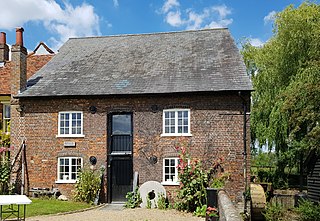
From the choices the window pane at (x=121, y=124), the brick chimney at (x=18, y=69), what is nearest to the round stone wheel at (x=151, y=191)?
the window pane at (x=121, y=124)

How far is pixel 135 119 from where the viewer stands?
1945 cm

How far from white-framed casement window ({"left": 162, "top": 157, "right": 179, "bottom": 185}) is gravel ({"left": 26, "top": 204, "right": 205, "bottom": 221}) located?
170cm

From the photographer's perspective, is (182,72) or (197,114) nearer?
(197,114)

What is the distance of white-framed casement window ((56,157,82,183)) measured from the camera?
64.8 ft

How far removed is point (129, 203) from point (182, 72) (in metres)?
7.01

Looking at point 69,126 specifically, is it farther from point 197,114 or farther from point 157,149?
point 197,114

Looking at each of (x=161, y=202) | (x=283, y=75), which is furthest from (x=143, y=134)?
(x=283, y=75)

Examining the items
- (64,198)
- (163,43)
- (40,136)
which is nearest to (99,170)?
(64,198)

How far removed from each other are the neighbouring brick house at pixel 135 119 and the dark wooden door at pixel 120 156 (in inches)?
1.9

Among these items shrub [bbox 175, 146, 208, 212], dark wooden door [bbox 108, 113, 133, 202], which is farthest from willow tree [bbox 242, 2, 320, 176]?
dark wooden door [bbox 108, 113, 133, 202]

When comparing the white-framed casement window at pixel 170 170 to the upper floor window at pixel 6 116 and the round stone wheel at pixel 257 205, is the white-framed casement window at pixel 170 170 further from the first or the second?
the upper floor window at pixel 6 116

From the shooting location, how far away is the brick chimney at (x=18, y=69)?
20391mm

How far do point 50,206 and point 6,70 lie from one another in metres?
11.2

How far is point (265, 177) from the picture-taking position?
26266 millimetres
